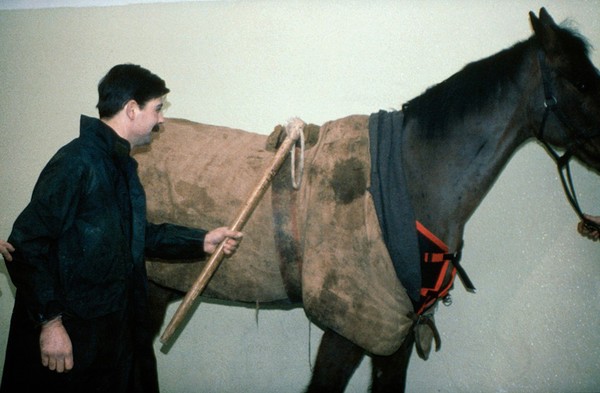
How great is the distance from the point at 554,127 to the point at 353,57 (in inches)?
44.4

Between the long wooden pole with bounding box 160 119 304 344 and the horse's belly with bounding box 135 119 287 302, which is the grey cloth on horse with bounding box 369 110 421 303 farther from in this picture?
the horse's belly with bounding box 135 119 287 302

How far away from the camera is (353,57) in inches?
85.6

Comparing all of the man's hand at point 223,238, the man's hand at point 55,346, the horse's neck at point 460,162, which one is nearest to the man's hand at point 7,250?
the man's hand at point 55,346

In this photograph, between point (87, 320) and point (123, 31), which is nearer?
point (87, 320)

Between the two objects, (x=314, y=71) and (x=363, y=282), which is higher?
(x=314, y=71)

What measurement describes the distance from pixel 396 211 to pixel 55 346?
1126 millimetres

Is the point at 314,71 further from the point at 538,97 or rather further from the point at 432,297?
the point at 432,297

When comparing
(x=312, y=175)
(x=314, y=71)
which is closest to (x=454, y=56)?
(x=314, y=71)

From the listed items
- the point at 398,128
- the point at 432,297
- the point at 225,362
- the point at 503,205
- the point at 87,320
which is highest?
the point at 398,128

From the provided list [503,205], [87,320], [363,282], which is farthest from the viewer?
[503,205]

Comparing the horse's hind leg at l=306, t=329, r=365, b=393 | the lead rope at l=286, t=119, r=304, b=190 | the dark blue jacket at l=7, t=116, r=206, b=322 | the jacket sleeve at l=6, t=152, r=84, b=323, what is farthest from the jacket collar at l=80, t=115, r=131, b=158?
the horse's hind leg at l=306, t=329, r=365, b=393

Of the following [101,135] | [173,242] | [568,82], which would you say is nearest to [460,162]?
[568,82]

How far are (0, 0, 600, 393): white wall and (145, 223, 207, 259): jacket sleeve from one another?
568 mm

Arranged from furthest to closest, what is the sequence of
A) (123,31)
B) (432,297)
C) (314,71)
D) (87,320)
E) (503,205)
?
(123,31) → (314,71) → (503,205) → (432,297) → (87,320)
